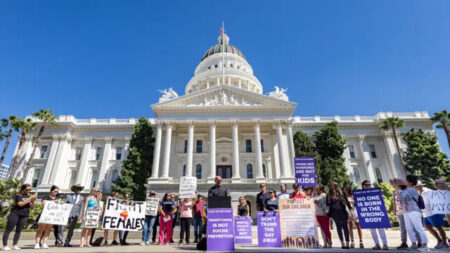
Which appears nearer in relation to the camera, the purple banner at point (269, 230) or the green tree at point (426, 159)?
the purple banner at point (269, 230)

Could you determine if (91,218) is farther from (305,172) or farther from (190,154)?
(190,154)

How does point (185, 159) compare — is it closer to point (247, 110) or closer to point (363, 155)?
point (247, 110)

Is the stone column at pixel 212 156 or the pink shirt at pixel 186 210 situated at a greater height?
the stone column at pixel 212 156

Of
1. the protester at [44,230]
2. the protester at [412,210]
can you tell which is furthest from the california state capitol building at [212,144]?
the protester at [412,210]

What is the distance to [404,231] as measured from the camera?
303 inches

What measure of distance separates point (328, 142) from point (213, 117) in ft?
50.5

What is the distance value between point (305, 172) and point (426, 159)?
26019mm

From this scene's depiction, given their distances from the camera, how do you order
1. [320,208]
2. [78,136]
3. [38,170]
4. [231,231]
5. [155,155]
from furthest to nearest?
[78,136]
[38,170]
[155,155]
[320,208]
[231,231]

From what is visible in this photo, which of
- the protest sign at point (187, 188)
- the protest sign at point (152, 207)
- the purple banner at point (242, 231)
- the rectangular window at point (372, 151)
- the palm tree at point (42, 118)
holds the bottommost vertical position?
the purple banner at point (242, 231)

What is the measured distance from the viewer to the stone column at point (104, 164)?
3434 centimetres

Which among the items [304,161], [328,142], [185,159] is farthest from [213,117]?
[304,161]

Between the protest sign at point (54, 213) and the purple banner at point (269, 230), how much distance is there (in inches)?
287

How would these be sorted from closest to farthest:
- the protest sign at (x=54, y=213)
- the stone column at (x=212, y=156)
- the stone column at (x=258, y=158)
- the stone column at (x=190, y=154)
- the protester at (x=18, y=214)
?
1. the protester at (x=18, y=214)
2. the protest sign at (x=54, y=213)
3. the stone column at (x=258, y=158)
4. the stone column at (x=212, y=156)
5. the stone column at (x=190, y=154)

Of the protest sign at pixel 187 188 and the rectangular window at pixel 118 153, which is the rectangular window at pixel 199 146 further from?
the protest sign at pixel 187 188
